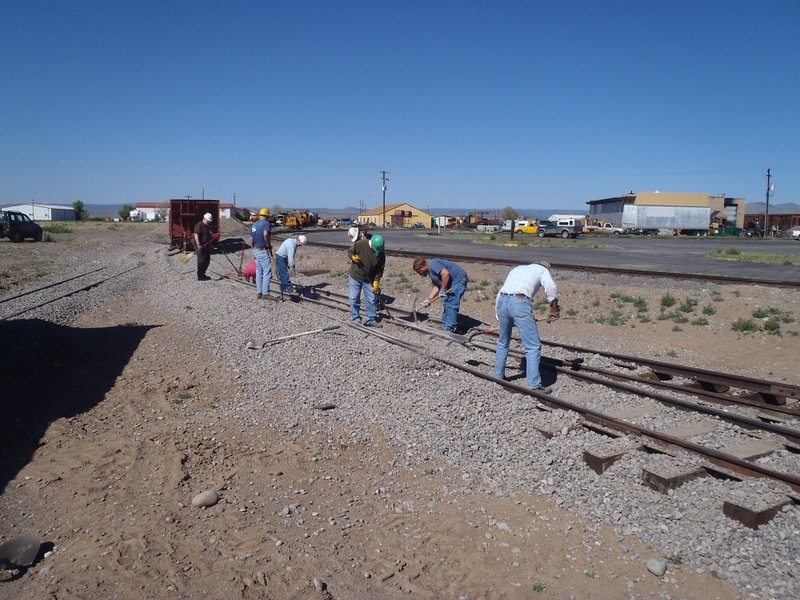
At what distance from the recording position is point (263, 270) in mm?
14414

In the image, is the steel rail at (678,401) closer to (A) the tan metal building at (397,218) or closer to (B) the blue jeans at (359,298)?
(B) the blue jeans at (359,298)

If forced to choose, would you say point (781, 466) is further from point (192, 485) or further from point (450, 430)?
point (192, 485)

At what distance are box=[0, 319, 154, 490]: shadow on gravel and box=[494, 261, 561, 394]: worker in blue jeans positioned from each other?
5.09 m

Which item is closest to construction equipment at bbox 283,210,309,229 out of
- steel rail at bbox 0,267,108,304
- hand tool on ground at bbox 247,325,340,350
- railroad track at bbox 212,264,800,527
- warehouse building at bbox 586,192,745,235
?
warehouse building at bbox 586,192,745,235

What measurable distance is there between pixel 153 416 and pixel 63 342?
4427 mm

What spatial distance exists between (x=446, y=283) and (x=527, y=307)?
3029mm

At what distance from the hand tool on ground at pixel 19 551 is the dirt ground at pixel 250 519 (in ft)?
0.27

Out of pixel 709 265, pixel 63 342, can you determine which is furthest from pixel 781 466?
pixel 709 265

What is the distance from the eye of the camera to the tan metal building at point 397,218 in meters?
92.4

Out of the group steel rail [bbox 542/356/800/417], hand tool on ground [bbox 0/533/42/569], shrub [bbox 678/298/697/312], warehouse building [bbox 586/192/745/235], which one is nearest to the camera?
hand tool on ground [bbox 0/533/42/569]

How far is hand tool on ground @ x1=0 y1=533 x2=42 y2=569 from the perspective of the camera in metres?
4.34

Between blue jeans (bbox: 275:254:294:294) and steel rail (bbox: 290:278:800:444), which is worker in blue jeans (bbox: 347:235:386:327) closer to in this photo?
blue jeans (bbox: 275:254:294:294)

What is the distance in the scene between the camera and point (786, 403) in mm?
7734

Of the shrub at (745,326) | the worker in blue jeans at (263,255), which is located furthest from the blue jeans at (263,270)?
the shrub at (745,326)
